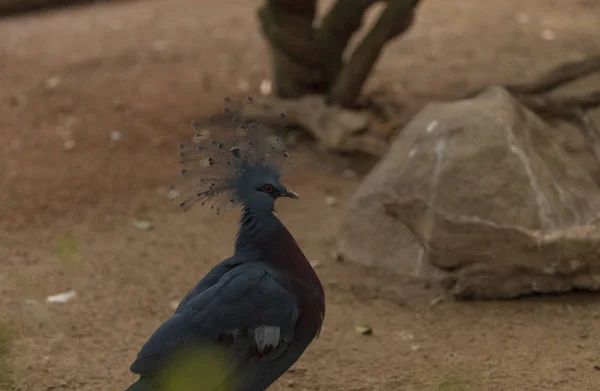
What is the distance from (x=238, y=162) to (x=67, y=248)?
222cm

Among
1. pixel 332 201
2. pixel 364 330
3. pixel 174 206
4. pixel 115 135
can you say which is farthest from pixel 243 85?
pixel 364 330

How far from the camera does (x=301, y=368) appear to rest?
3414 millimetres

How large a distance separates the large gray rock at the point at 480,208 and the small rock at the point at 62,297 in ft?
4.74

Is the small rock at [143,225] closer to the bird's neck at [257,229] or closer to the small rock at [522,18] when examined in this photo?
the bird's neck at [257,229]

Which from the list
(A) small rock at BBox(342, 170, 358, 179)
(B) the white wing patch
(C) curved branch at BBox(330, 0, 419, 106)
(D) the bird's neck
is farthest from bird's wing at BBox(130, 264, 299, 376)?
(C) curved branch at BBox(330, 0, 419, 106)

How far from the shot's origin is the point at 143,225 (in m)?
5.03

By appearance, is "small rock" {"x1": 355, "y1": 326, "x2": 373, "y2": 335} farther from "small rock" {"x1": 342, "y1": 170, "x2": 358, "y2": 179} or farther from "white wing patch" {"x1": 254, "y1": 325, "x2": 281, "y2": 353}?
"small rock" {"x1": 342, "y1": 170, "x2": 358, "y2": 179}

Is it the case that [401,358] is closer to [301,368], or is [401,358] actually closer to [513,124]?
[301,368]

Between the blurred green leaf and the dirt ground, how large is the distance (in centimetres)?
2

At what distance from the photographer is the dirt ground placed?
11.1 feet

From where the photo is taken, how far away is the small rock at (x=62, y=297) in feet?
13.4

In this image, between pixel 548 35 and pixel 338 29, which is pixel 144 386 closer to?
pixel 338 29

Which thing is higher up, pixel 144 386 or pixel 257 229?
pixel 257 229

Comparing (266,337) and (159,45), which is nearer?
(266,337)
